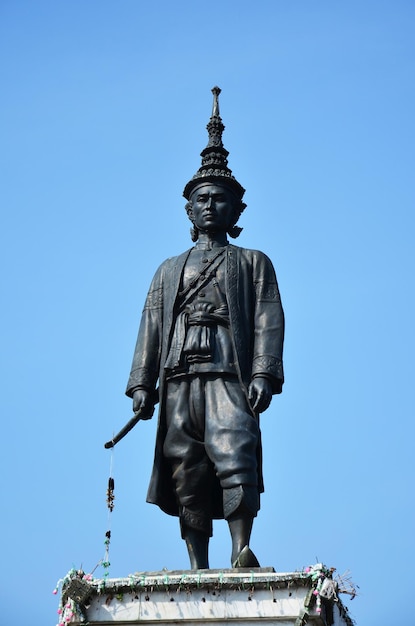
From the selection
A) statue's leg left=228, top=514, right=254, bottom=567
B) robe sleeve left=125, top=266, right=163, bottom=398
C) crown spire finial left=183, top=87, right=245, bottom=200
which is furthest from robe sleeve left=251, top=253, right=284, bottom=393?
statue's leg left=228, top=514, right=254, bottom=567

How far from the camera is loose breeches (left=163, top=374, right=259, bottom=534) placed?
29.5 ft

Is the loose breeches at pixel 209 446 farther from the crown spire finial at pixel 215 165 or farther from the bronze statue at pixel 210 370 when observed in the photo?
the crown spire finial at pixel 215 165

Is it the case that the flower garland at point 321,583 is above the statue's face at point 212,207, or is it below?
below

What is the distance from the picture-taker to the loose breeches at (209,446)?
8984mm

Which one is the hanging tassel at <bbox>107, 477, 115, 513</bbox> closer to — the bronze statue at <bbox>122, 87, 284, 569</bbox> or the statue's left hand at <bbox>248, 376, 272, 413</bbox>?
the bronze statue at <bbox>122, 87, 284, 569</bbox>

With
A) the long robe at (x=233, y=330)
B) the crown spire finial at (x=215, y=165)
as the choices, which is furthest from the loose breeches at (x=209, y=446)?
the crown spire finial at (x=215, y=165)

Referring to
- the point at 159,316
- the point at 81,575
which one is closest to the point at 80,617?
the point at 81,575

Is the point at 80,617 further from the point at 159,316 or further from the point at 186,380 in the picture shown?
the point at 159,316

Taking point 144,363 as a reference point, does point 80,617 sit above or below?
below

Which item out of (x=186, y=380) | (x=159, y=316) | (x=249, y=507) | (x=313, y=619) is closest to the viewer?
(x=313, y=619)

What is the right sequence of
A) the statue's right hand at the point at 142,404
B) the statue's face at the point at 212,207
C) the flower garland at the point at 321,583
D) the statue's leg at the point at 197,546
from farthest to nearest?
1. the statue's face at the point at 212,207
2. the statue's right hand at the point at 142,404
3. the statue's leg at the point at 197,546
4. the flower garland at the point at 321,583

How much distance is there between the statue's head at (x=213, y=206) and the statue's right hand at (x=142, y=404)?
73.4 inches

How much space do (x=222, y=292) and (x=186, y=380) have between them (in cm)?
97

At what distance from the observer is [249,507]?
8.89 m
